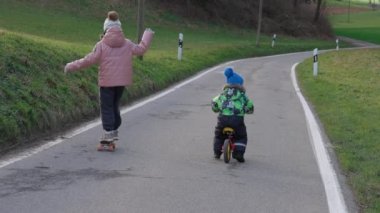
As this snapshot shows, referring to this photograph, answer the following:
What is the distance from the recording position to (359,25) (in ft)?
352

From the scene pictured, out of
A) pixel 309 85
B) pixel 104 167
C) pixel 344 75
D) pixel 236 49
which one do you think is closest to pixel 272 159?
pixel 104 167

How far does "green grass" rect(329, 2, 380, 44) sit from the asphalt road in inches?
2616

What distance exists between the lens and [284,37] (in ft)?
207

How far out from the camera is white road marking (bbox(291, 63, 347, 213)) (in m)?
6.58

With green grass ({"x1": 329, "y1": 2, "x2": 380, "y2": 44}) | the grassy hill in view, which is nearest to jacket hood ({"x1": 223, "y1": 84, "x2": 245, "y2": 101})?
the grassy hill

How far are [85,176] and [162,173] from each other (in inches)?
35.8

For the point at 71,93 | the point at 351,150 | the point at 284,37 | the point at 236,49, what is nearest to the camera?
the point at 351,150

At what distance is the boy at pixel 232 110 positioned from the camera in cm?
855

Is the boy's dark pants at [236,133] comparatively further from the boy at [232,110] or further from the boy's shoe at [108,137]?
the boy's shoe at [108,137]

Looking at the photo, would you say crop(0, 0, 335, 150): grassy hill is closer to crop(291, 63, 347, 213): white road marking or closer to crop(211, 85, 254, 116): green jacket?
crop(211, 85, 254, 116): green jacket

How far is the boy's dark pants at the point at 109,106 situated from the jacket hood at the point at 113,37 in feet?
1.98

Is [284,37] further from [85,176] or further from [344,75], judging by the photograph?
[85,176]

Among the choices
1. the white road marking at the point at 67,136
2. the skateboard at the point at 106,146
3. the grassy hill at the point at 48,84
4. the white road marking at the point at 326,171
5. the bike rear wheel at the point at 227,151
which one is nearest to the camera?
the white road marking at the point at 326,171

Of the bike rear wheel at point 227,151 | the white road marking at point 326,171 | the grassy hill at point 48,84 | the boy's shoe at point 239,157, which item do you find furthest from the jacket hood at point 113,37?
the white road marking at point 326,171
